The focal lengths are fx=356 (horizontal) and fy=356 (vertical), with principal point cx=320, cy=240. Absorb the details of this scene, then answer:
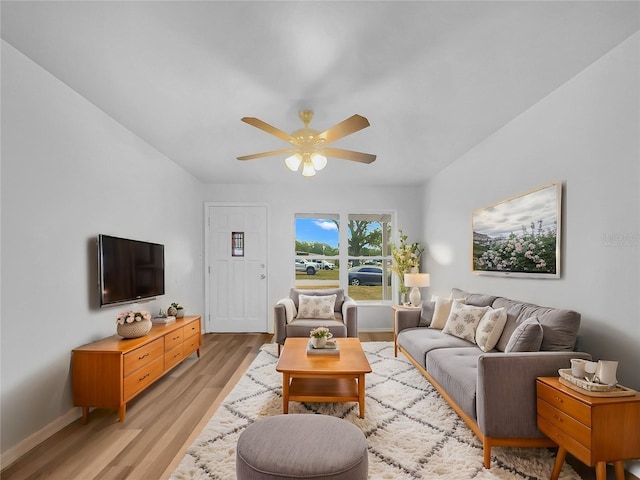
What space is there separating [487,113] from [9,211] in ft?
12.1

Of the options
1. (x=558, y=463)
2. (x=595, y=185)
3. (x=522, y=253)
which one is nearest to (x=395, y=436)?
(x=558, y=463)

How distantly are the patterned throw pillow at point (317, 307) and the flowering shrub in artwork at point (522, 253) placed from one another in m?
1.95

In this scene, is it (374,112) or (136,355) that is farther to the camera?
(374,112)

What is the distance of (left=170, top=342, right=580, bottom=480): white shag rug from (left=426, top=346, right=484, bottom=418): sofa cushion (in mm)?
245

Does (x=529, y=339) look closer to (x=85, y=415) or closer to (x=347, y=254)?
(x=85, y=415)

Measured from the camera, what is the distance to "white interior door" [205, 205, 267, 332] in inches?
235

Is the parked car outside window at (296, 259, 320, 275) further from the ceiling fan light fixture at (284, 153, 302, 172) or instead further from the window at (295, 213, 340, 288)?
the ceiling fan light fixture at (284, 153, 302, 172)

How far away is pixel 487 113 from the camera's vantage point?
125 inches

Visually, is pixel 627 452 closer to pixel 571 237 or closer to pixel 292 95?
pixel 571 237

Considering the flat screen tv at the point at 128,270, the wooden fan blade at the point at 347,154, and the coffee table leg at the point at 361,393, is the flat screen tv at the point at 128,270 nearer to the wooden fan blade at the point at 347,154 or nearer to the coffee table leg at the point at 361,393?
the wooden fan blade at the point at 347,154

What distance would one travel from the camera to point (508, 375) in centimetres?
212

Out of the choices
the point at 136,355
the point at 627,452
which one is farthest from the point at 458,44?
the point at 136,355

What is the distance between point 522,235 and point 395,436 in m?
2.00

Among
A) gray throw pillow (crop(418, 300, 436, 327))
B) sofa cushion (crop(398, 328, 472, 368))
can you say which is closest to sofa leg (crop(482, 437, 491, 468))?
sofa cushion (crop(398, 328, 472, 368))
